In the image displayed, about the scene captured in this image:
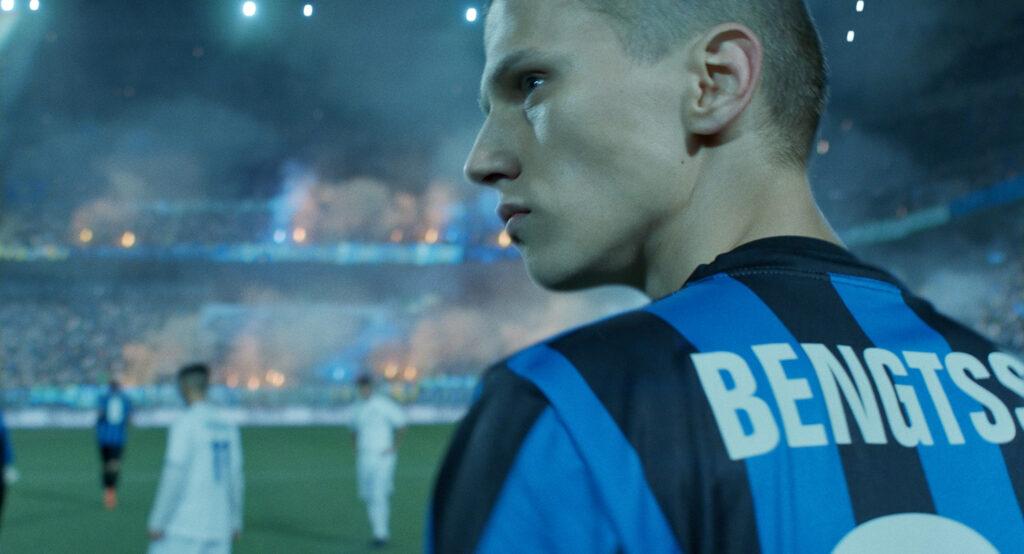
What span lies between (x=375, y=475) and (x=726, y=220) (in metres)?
7.56

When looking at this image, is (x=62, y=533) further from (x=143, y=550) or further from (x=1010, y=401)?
(x=1010, y=401)

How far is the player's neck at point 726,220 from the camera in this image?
88cm

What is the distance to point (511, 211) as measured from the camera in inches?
35.7

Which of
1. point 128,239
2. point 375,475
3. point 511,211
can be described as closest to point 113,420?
point 375,475

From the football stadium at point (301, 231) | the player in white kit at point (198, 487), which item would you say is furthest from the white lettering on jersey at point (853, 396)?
the player in white kit at point (198, 487)

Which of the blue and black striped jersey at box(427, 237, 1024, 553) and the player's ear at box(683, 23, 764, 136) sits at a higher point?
the player's ear at box(683, 23, 764, 136)

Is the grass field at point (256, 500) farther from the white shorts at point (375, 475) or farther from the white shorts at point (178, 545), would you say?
the white shorts at point (178, 545)

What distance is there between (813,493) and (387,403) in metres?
8.43

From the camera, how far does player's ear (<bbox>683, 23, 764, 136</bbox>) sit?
84 cm

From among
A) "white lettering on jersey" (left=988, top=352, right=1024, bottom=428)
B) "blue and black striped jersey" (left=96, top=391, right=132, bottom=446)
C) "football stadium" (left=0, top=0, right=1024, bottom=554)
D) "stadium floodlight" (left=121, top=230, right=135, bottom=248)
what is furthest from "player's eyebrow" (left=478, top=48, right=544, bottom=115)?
"stadium floodlight" (left=121, top=230, right=135, bottom=248)

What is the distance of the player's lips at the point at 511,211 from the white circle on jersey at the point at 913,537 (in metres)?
0.39

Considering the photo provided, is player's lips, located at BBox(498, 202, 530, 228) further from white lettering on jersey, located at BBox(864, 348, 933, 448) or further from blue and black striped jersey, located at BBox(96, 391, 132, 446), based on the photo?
blue and black striped jersey, located at BBox(96, 391, 132, 446)

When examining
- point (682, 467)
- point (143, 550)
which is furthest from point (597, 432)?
point (143, 550)

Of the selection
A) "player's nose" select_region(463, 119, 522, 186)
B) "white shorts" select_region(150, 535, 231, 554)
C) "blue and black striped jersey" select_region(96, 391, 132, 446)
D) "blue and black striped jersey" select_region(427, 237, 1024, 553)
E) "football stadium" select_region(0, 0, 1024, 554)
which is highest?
"football stadium" select_region(0, 0, 1024, 554)
